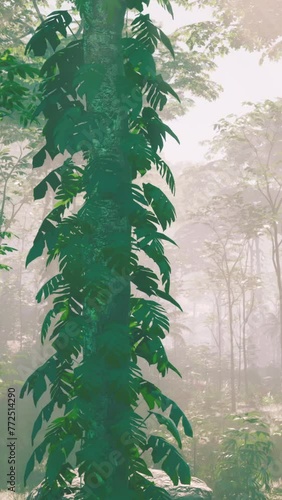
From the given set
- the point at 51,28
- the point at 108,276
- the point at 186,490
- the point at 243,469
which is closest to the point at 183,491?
the point at 186,490

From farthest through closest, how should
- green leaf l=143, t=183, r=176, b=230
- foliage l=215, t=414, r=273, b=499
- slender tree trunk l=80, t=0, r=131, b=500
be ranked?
1. foliage l=215, t=414, r=273, b=499
2. green leaf l=143, t=183, r=176, b=230
3. slender tree trunk l=80, t=0, r=131, b=500

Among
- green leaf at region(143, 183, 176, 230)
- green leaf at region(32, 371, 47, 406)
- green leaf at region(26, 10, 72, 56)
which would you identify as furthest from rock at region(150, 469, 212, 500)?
green leaf at region(26, 10, 72, 56)

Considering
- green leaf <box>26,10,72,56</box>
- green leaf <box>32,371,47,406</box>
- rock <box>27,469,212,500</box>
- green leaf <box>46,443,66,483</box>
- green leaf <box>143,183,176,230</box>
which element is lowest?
rock <box>27,469,212,500</box>

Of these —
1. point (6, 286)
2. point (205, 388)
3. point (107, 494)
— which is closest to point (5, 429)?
point (205, 388)

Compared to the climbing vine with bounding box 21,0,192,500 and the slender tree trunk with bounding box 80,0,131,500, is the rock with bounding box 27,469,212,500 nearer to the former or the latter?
the climbing vine with bounding box 21,0,192,500

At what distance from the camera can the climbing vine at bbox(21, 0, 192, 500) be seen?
132 inches

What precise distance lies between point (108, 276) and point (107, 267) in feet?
0.27

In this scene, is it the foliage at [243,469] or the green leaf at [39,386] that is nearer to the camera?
the green leaf at [39,386]

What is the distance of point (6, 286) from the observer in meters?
27.0

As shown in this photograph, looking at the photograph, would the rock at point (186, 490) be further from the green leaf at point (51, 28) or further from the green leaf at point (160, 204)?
the green leaf at point (51, 28)

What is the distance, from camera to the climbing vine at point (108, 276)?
11.0 feet

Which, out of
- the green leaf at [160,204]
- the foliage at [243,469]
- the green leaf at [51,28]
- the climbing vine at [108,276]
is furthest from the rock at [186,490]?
the green leaf at [51,28]

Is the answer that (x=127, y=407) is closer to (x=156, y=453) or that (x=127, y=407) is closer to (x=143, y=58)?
(x=156, y=453)

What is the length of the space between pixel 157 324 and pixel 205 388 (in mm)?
19014
